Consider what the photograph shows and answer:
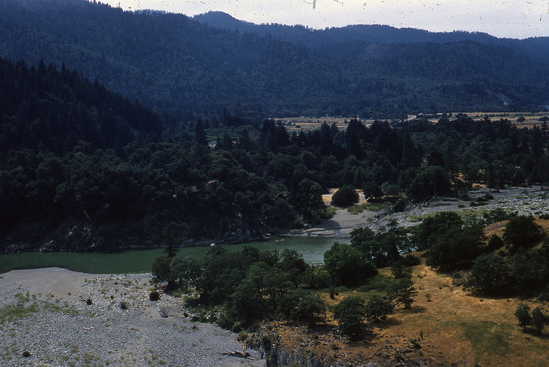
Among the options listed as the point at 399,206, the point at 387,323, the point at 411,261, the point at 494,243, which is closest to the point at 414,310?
the point at 387,323

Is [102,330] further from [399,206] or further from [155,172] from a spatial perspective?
[399,206]

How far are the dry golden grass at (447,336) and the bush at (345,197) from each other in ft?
142

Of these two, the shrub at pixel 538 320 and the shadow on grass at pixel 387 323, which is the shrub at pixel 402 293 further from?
the shrub at pixel 538 320

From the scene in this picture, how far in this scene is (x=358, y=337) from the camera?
29.4 m

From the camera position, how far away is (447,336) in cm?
2791

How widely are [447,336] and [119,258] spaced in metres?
45.5

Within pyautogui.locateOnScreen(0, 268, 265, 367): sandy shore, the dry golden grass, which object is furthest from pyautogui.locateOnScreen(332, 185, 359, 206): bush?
the dry golden grass

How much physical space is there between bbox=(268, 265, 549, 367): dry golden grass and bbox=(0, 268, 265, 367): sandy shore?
445cm

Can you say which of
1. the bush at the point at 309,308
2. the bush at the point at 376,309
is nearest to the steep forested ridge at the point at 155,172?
the bush at the point at 309,308

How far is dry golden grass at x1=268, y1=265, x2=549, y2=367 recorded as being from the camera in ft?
84.0

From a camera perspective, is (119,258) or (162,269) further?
(119,258)

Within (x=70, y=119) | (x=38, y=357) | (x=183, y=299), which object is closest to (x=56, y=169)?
(x=70, y=119)

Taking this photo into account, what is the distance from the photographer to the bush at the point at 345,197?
77.9 metres

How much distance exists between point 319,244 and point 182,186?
22973mm
